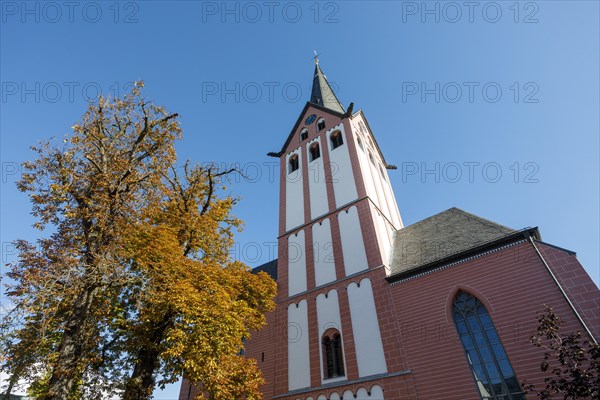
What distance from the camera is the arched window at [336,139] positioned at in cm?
2333

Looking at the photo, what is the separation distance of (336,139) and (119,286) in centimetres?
1657

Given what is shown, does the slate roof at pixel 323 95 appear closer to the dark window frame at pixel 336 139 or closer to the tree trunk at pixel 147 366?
the dark window frame at pixel 336 139

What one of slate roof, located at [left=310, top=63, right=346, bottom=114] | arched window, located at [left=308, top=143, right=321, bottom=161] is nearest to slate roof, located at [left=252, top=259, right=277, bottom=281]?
arched window, located at [left=308, top=143, right=321, bottom=161]

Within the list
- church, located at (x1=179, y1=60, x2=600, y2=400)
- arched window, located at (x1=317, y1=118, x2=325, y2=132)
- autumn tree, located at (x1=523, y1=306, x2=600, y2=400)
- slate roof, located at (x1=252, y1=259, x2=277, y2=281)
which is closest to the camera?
autumn tree, located at (x1=523, y1=306, x2=600, y2=400)

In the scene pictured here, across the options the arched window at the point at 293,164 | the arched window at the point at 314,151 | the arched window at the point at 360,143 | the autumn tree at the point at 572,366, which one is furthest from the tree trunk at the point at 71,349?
the arched window at the point at 360,143

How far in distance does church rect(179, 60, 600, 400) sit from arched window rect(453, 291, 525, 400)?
35 millimetres

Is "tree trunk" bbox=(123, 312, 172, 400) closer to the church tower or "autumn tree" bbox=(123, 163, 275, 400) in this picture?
"autumn tree" bbox=(123, 163, 275, 400)

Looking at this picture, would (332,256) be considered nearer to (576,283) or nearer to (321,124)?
(576,283)

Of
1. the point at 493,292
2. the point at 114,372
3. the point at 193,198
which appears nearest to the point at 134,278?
the point at 114,372

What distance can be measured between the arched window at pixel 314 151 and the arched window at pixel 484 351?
45.6 ft

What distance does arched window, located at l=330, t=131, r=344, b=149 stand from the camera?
23325 millimetres

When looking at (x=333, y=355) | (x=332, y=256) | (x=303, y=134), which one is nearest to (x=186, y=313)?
(x=333, y=355)

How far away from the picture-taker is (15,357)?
417 inches

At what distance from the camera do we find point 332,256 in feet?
59.2
